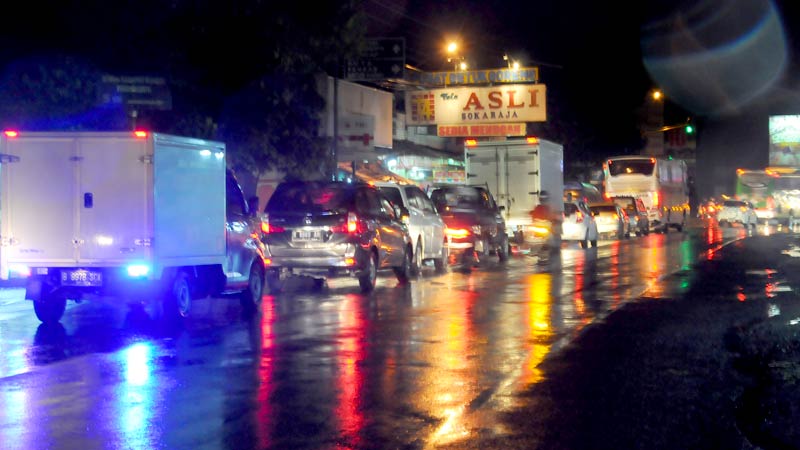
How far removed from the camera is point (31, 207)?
45.4 ft

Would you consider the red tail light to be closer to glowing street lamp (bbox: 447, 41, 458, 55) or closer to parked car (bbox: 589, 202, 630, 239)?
glowing street lamp (bbox: 447, 41, 458, 55)

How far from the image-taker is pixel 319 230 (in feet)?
59.8

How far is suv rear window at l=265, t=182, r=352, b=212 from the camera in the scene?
18359 millimetres

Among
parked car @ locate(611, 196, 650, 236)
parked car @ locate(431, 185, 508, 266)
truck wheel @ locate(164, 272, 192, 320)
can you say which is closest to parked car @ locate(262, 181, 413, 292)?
truck wheel @ locate(164, 272, 192, 320)

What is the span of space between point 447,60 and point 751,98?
52332 millimetres

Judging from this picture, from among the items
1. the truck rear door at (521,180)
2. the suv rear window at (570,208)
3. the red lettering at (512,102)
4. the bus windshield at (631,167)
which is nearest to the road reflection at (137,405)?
the truck rear door at (521,180)

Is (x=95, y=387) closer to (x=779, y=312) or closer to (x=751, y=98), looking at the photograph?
(x=779, y=312)

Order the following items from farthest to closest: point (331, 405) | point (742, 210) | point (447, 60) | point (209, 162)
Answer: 1. point (742, 210)
2. point (447, 60)
3. point (209, 162)
4. point (331, 405)

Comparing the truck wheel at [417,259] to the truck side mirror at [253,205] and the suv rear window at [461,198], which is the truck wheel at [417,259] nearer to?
the suv rear window at [461,198]

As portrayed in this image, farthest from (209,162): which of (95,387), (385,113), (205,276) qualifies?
(385,113)

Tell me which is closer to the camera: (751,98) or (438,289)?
(438,289)

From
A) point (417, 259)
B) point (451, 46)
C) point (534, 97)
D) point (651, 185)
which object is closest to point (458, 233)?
point (417, 259)

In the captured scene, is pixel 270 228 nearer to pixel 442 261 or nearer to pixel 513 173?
pixel 442 261

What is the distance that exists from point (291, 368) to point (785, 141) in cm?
7581
